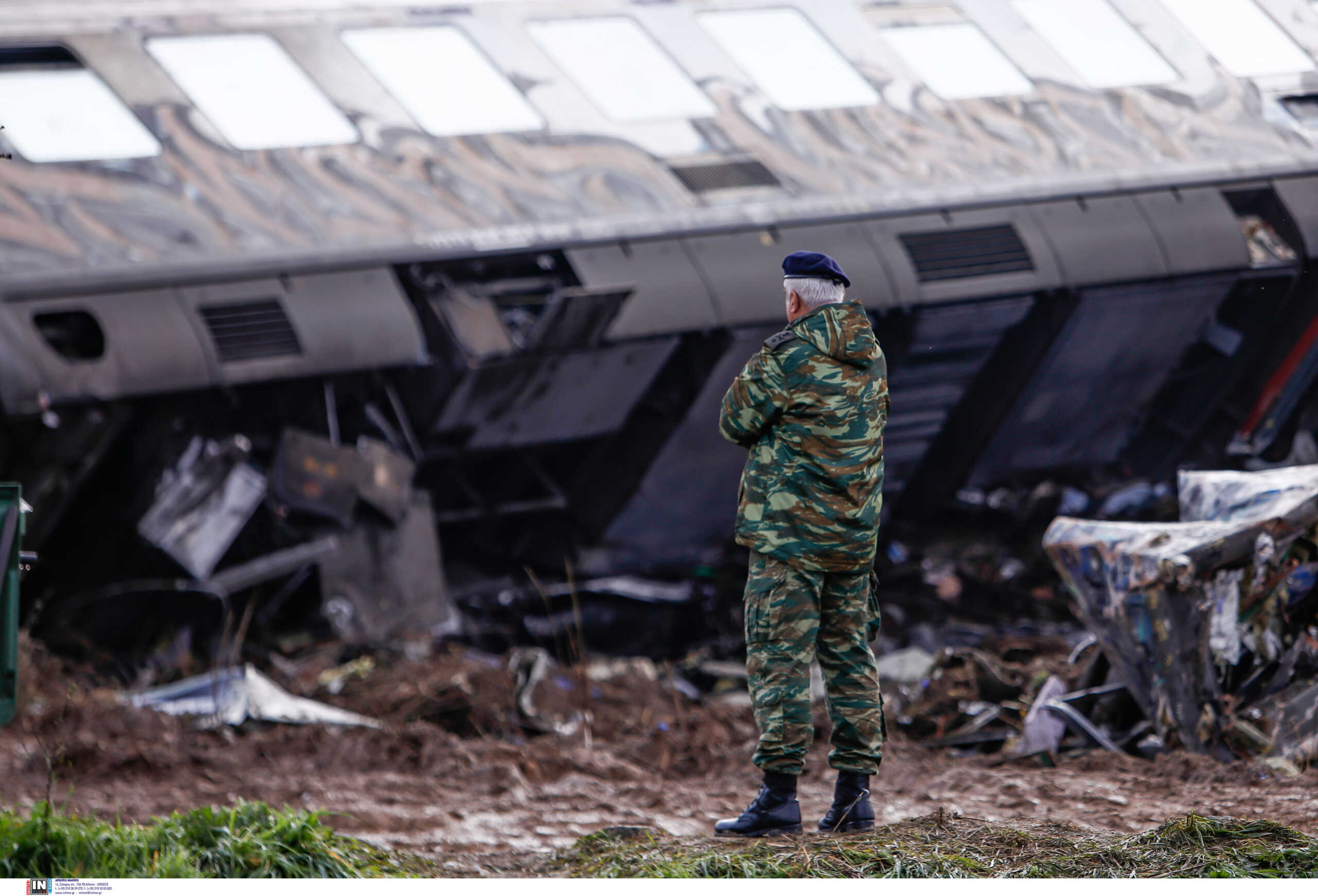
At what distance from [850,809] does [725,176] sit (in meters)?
4.54

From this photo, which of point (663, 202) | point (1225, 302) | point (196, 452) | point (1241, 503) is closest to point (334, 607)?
point (196, 452)

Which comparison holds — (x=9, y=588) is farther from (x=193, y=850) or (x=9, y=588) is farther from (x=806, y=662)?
(x=806, y=662)

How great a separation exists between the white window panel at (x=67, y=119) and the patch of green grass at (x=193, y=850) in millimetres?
3862

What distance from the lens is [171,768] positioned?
197 inches

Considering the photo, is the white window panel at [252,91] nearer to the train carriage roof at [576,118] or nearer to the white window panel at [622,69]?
the train carriage roof at [576,118]

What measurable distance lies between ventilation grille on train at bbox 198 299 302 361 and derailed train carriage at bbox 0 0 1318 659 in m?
0.01

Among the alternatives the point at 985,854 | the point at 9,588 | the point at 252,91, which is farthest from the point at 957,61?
the point at 9,588

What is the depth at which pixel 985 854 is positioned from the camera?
10.4 ft

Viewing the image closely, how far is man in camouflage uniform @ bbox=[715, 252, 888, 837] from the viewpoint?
3420mm

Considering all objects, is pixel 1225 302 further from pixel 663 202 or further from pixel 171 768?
pixel 171 768

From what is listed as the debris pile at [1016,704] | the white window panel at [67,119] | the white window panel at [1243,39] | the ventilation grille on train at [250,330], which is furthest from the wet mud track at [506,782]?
the white window panel at [1243,39]

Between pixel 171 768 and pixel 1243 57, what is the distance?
6.96m

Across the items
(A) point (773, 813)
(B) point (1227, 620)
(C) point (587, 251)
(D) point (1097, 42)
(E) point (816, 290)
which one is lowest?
(A) point (773, 813)

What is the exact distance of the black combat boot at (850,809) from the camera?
136 inches
